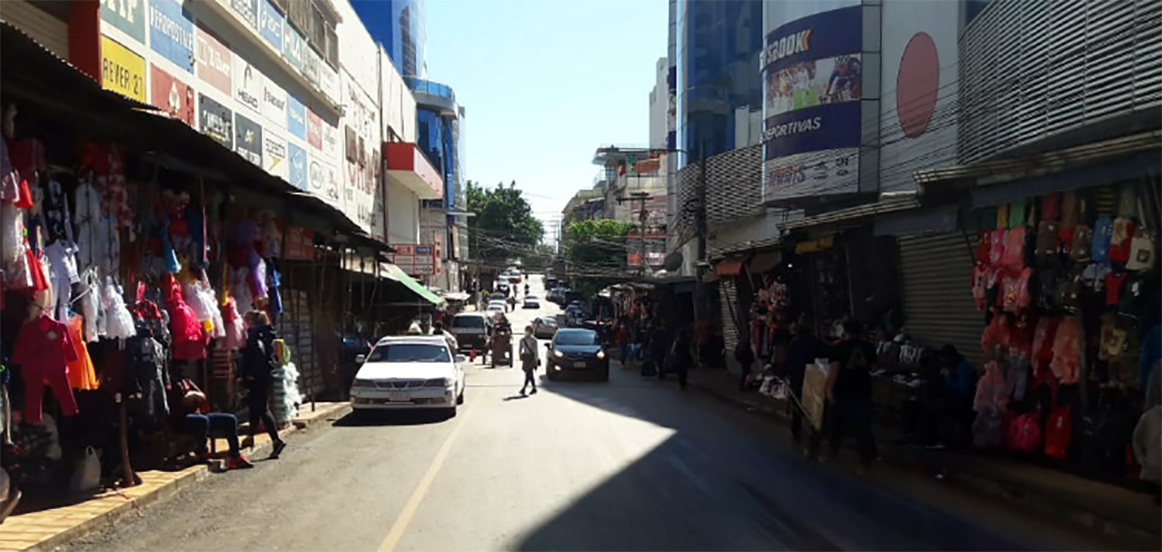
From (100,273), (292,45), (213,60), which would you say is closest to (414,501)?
(100,273)

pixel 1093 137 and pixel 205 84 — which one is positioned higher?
pixel 205 84

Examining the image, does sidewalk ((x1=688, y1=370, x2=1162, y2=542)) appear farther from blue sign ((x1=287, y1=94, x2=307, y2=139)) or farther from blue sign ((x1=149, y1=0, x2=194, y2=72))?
blue sign ((x1=287, y1=94, x2=307, y2=139))

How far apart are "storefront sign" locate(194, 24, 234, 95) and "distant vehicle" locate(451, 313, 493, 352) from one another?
24883 millimetres

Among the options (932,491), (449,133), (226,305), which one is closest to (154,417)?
(226,305)

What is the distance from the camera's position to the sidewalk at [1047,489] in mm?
7492

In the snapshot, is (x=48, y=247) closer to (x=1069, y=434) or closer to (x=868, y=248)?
(x=1069, y=434)

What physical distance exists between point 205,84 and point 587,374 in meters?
14.0

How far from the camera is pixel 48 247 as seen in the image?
7691 mm

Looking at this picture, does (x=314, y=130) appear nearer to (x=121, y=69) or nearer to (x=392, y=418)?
(x=392, y=418)

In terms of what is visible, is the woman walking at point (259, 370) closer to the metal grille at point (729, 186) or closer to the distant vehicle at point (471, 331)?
the metal grille at point (729, 186)

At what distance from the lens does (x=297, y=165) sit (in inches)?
950

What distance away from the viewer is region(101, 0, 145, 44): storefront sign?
13281mm

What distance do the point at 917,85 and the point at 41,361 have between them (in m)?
19.8

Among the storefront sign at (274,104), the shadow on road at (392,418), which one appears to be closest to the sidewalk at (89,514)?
the shadow on road at (392,418)
